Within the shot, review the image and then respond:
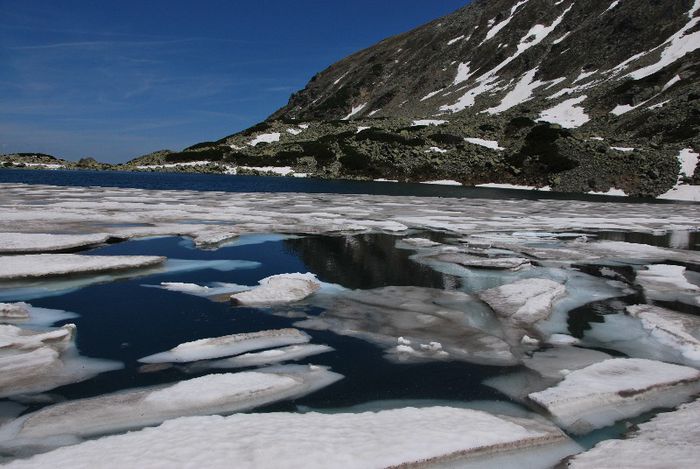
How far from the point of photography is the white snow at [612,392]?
641cm

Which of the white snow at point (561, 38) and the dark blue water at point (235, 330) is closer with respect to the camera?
the dark blue water at point (235, 330)

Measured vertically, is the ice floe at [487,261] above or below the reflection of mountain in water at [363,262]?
above

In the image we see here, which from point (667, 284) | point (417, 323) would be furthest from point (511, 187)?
point (417, 323)

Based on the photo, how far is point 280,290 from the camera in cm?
1181

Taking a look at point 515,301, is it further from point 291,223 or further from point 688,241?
point 688,241

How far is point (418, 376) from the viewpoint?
25.1ft

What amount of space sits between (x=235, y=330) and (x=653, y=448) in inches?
256

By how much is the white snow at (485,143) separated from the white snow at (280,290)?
67.1 metres

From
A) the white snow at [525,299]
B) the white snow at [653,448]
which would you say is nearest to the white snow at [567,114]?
the white snow at [525,299]

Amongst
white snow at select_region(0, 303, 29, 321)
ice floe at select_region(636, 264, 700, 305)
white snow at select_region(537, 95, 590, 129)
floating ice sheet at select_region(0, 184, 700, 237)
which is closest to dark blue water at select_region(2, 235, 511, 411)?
white snow at select_region(0, 303, 29, 321)

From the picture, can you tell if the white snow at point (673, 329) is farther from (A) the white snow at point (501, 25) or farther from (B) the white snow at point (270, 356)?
(A) the white snow at point (501, 25)

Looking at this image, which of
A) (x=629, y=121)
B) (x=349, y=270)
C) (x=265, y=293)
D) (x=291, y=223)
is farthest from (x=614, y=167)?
(x=265, y=293)

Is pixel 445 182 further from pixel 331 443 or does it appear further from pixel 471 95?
pixel 331 443

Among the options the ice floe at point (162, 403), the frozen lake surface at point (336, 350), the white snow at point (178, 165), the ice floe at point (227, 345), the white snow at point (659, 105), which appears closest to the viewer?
the frozen lake surface at point (336, 350)
